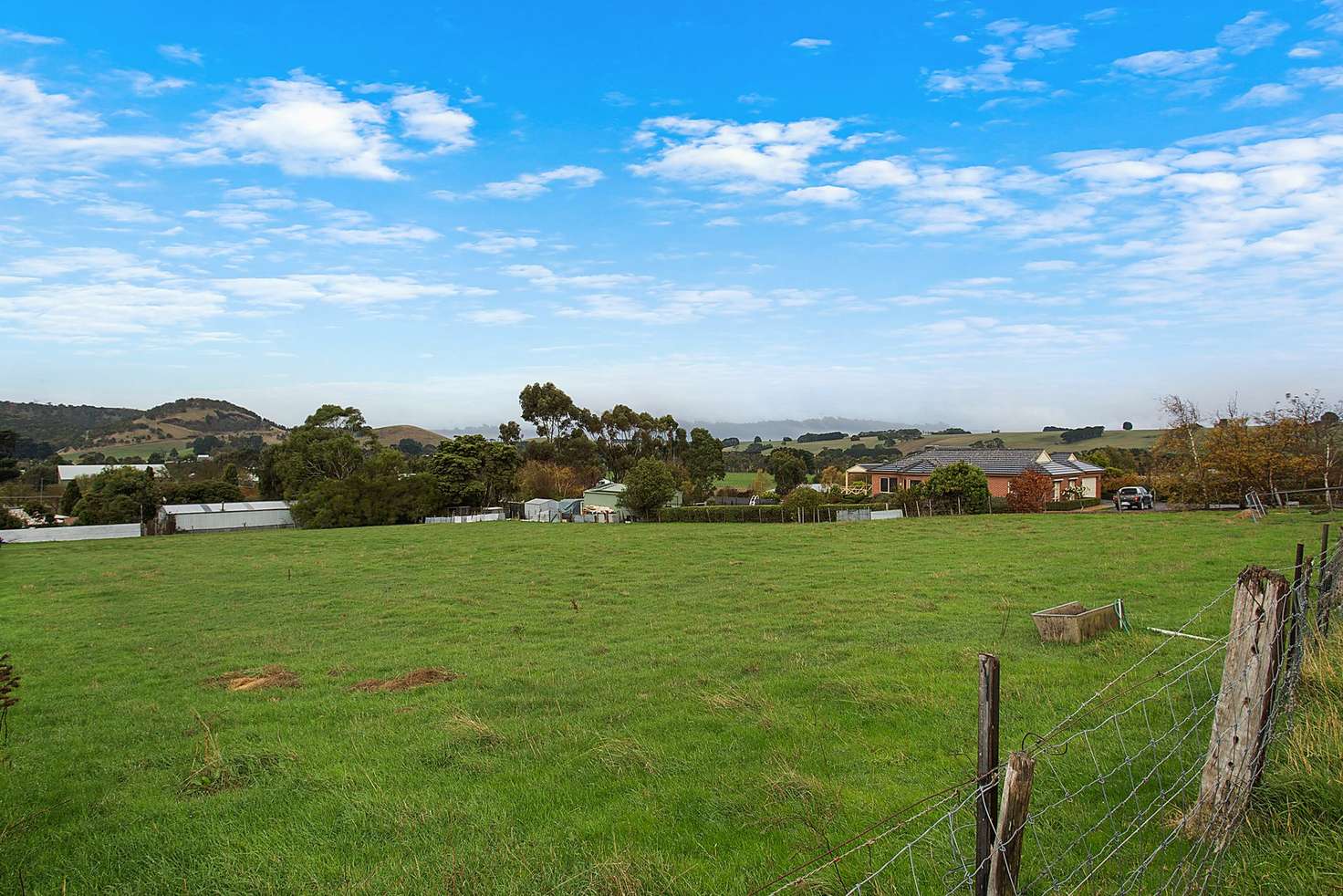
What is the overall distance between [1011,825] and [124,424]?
204 metres

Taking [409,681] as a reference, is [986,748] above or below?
above

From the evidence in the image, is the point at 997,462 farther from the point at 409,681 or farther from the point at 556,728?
the point at 556,728

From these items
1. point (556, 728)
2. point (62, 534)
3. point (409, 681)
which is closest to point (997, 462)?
point (409, 681)

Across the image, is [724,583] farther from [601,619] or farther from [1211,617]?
[1211,617]

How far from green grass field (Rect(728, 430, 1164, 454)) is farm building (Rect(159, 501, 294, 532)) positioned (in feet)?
294

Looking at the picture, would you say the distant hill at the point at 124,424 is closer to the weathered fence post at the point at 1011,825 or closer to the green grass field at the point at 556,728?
the green grass field at the point at 556,728

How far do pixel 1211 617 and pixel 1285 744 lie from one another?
734cm

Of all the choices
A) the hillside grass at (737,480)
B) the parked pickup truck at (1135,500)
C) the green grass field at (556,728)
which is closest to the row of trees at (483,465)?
the hillside grass at (737,480)

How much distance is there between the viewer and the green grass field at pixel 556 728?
520cm

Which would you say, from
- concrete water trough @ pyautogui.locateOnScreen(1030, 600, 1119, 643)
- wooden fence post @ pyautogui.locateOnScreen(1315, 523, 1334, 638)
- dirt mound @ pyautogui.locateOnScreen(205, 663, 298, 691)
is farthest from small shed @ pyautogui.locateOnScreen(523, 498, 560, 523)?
wooden fence post @ pyautogui.locateOnScreen(1315, 523, 1334, 638)

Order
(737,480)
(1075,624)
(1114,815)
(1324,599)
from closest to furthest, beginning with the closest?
(1114,815) < (1324,599) < (1075,624) < (737,480)

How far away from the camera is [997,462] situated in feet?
203

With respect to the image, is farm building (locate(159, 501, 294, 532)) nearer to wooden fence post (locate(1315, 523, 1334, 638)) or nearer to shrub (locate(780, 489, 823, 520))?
shrub (locate(780, 489, 823, 520))

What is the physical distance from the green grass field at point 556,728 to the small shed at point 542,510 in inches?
1669
